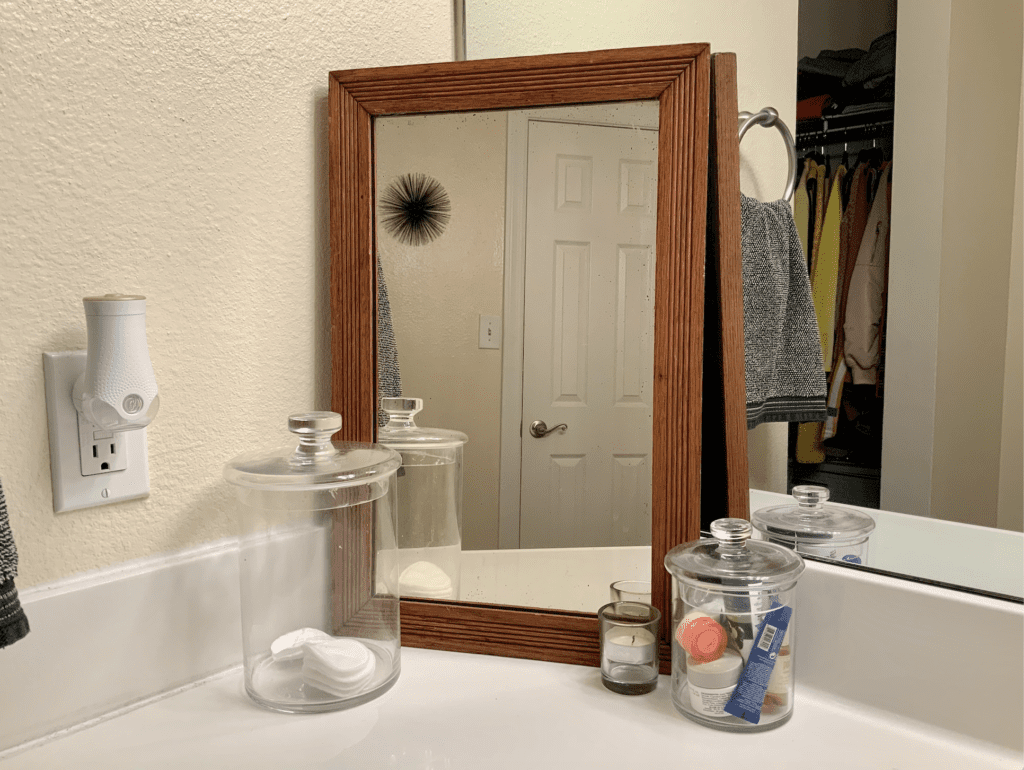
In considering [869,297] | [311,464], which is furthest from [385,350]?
[869,297]

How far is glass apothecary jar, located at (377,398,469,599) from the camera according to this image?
1.00m

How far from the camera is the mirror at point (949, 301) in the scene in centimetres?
76

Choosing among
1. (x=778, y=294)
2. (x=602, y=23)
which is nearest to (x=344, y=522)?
(x=778, y=294)

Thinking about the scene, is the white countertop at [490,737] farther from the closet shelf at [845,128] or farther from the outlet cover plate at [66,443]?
the closet shelf at [845,128]

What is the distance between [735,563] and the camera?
807mm

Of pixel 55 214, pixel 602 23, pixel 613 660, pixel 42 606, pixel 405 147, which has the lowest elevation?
pixel 613 660

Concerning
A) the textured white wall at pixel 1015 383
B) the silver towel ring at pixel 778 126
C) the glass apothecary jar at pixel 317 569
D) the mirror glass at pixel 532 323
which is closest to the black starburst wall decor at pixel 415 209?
the mirror glass at pixel 532 323

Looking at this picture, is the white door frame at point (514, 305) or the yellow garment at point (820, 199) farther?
the white door frame at point (514, 305)

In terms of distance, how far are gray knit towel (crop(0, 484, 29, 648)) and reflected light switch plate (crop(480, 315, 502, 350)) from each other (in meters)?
0.54

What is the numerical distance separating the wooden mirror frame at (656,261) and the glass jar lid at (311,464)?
13 centimetres

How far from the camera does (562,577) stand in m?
0.96

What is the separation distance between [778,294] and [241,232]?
63 cm

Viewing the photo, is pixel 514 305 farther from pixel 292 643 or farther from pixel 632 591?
pixel 292 643

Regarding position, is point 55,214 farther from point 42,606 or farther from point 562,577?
point 562,577
